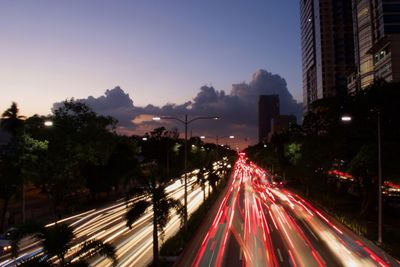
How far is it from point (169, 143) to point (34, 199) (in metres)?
59.1

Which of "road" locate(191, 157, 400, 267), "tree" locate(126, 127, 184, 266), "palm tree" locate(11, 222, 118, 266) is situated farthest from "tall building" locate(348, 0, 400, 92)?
"palm tree" locate(11, 222, 118, 266)

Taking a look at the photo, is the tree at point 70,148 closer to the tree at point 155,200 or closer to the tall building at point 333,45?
the tree at point 155,200

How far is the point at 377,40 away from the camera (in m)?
117

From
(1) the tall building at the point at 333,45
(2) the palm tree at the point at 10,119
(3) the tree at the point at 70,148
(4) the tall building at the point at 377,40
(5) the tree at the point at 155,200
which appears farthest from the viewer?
(1) the tall building at the point at 333,45

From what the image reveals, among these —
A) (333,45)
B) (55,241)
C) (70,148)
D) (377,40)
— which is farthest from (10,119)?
(333,45)

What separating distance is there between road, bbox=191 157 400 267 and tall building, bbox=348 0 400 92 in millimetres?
71017

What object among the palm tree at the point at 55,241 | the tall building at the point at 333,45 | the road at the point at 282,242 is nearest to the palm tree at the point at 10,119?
the road at the point at 282,242

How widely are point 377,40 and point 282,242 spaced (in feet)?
337

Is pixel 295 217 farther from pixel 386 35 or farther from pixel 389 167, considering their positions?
pixel 386 35

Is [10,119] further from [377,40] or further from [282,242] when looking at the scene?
[377,40]

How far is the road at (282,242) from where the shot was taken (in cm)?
2534

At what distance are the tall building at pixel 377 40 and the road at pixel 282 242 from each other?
71017 millimetres

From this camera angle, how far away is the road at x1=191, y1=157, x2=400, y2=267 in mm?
25344

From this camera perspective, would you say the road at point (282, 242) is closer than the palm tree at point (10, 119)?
Yes
